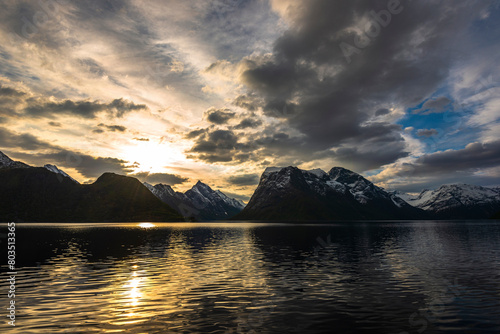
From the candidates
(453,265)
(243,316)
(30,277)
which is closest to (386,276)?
(453,265)

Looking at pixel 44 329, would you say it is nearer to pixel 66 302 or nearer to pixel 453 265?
pixel 66 302

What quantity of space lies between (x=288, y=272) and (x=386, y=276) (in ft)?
47.3

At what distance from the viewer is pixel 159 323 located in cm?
2389

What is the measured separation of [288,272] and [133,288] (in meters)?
23.1

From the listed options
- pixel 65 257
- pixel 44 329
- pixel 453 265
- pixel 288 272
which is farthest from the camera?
pixel 65 257

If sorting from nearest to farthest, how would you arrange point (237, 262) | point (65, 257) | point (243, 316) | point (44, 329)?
point (44, 329) < point (243, 316) < point (237, 262) < point (65, 257)

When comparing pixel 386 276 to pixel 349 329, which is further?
pixel 386 276

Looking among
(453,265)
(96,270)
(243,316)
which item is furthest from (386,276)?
→ (96,270)

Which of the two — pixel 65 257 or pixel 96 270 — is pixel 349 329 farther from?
pixel 65 257

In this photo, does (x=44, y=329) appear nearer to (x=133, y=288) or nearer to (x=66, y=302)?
(x=66, y=302)

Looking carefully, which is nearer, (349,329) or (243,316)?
(349,329)

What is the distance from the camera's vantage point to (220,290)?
117ft

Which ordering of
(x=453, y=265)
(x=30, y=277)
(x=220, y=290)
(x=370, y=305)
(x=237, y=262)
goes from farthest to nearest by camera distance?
(x=237, y=262) < (x=453, y=265) < (x=30, y=277) < (x=220, y=290) < (x=370, y=305)

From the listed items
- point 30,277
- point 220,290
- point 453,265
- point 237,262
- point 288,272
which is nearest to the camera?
point 220,290
